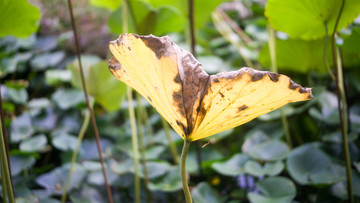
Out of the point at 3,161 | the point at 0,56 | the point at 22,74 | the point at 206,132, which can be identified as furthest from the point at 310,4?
the point at 22,74

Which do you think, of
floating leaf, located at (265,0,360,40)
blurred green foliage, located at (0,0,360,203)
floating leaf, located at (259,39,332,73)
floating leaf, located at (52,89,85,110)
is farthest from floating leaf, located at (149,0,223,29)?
floating leaf, located at (52,89,85,110)

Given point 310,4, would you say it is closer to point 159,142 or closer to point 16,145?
point 159,142

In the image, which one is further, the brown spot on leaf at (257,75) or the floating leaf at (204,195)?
the floating leaf at (204,195)

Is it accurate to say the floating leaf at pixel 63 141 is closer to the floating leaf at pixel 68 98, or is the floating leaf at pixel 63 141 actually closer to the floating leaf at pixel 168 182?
the floating leaf at pixel 68 98

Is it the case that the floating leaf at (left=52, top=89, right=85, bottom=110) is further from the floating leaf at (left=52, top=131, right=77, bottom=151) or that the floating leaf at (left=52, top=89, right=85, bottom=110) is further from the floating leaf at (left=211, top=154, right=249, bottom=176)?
the floating leaf at (left=211, top=154, right=249, bottom=176)

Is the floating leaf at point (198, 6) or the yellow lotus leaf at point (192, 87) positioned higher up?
the floating leaf at point (198, 6)

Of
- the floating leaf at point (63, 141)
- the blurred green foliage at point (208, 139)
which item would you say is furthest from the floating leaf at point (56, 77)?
the floating leaf at point (63, 141)
